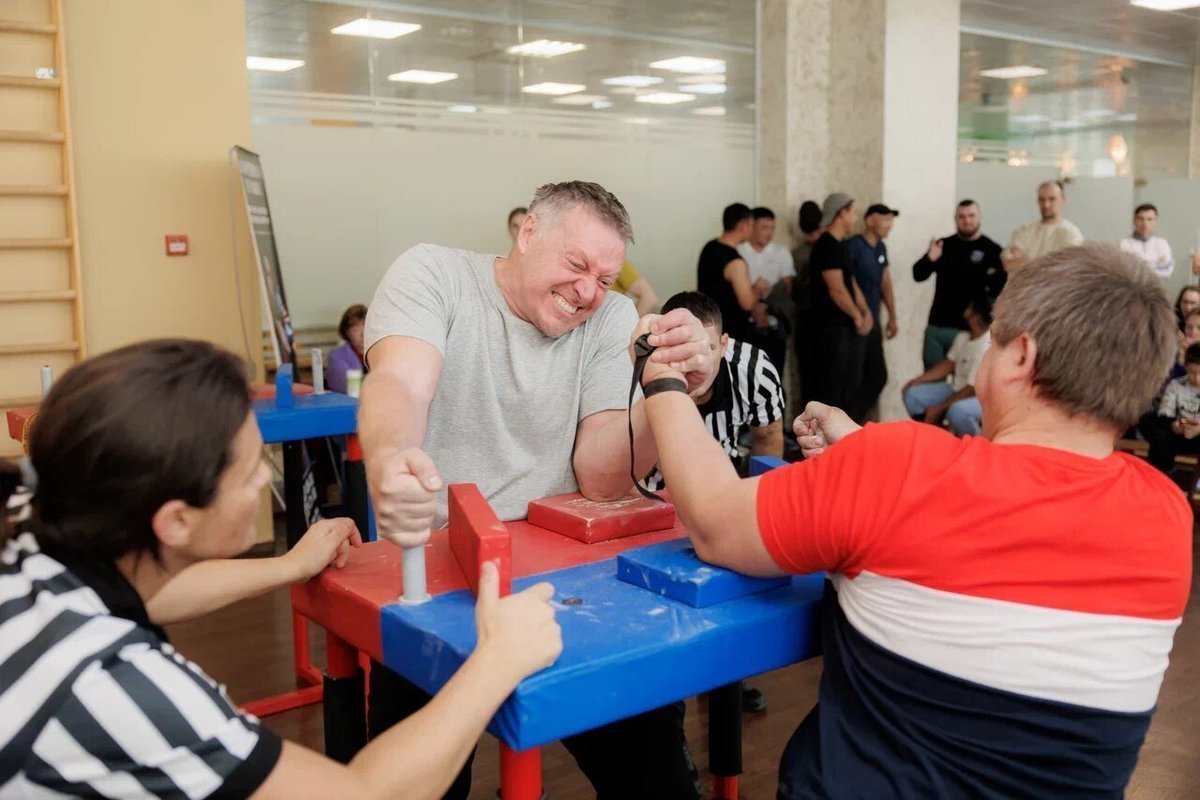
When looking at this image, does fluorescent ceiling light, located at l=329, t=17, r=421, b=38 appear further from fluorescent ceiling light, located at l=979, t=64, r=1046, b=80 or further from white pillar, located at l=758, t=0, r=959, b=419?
fluorescent ceiling light, located at l=979, t=64, r=1046, b=80

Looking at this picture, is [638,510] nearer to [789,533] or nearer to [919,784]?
[789,533]

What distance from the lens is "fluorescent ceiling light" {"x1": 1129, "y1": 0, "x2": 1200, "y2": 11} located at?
9.56 meters

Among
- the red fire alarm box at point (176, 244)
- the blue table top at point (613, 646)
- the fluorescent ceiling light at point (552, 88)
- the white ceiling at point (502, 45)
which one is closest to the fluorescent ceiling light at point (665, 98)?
the white ceiling at point (502, 45)

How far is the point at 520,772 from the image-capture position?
1.22m

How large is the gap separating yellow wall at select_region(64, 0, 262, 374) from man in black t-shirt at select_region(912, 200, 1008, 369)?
14.9 feet

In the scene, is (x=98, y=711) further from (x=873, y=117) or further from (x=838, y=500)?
(x=873, y=117)

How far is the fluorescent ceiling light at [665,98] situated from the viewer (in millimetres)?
7160

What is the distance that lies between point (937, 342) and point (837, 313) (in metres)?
0.86

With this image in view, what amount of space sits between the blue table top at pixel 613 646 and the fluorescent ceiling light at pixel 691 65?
6282mm

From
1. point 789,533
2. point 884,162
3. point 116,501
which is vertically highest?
point 884,162

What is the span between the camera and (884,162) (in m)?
7.38

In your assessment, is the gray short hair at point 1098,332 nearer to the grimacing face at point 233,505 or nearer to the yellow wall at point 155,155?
the grimacing face at point 233,505

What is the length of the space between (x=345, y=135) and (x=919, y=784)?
17.0 ft

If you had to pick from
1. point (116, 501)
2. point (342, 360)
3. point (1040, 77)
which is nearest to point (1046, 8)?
point (1040, 77)
